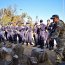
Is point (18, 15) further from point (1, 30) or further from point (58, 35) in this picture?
point (58, 35)

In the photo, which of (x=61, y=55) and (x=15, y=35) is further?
(x=15, y=35)

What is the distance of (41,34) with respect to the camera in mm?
18094

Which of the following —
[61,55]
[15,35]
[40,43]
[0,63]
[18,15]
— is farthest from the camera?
[18,15]

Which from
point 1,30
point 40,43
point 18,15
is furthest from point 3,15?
point 40,43

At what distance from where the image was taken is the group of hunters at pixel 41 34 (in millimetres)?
10208

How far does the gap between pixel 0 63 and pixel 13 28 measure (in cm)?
1333

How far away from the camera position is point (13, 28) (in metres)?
24.2

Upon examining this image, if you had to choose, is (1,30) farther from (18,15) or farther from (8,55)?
(18,15)

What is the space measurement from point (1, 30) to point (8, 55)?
13536mm

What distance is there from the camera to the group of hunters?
402 inches

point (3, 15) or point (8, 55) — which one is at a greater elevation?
point (3, 15)

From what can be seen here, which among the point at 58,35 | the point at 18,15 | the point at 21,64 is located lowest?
the point at 21,64

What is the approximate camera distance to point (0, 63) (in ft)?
35.8

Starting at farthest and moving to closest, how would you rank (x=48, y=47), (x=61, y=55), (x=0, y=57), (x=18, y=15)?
(x=18, y=15) < (x=48, y=47) < (x=0, y=57) < (x=61, y=55)
